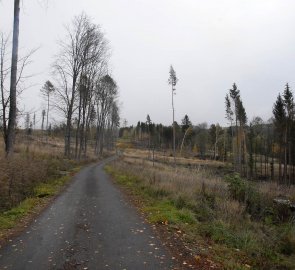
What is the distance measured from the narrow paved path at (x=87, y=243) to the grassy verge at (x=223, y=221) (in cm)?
87

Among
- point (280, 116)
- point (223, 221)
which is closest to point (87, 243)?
point (223, 221)

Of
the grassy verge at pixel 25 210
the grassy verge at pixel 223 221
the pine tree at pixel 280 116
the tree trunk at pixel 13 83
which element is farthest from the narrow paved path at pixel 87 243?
the pine tree at pixel 280 116

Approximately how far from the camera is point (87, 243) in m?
7.43

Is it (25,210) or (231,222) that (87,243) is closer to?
(25,210)

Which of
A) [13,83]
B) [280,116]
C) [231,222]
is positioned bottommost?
[231,222]

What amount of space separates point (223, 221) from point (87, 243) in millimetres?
4200

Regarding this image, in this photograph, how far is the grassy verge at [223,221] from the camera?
7.35m

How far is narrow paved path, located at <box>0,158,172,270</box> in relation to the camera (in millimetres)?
6216

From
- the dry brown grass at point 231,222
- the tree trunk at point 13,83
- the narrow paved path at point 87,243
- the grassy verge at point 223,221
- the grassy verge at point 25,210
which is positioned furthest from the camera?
the tree trunk at point 13,83

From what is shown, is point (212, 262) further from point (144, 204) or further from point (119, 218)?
point (144, 204)

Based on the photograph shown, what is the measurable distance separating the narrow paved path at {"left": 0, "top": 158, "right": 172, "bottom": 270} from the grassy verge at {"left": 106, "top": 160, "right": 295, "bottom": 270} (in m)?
0.87

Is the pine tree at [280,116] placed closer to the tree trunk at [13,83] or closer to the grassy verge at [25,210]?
the grassy verge at [25,210]

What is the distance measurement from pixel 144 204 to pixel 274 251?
4.99m

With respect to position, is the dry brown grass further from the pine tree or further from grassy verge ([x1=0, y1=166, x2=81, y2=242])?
the pine tree
